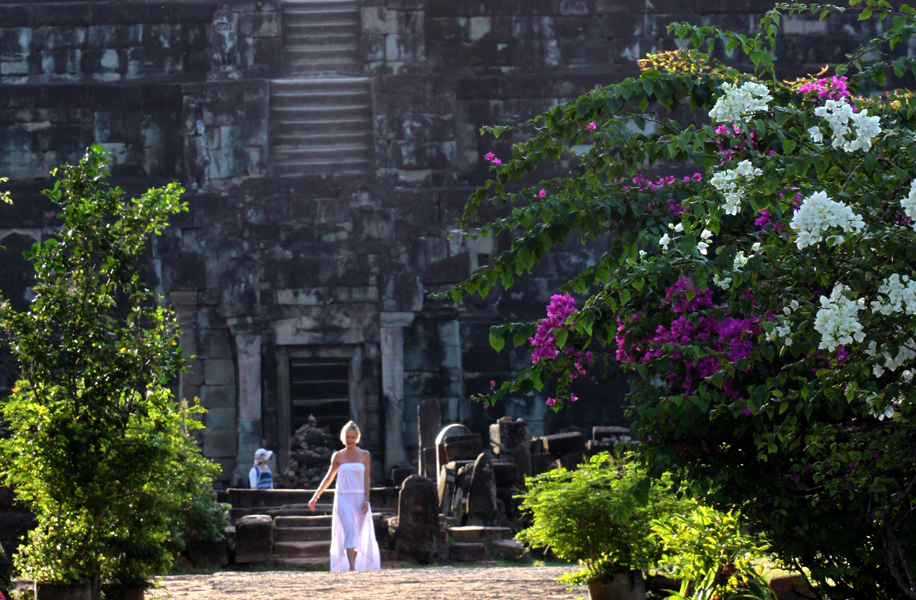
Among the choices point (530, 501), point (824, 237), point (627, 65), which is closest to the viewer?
point (824, 237)

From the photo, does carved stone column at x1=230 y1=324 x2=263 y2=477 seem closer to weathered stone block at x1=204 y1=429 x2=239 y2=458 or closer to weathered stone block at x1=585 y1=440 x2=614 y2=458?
weathered stone block at x1=204 y1=429 x2=239 y2=458

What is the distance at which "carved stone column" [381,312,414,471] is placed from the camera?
17.9 meters

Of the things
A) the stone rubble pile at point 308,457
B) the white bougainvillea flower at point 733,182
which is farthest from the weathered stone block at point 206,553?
the white bougainvillea flower at point 733,182

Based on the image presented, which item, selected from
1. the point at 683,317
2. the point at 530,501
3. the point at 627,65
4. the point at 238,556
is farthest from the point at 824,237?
the point at 627,65

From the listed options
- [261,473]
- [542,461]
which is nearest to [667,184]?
[542,461]

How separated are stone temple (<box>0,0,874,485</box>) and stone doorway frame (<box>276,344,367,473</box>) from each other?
0.11 ft

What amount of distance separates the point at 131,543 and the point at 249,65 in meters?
13.0

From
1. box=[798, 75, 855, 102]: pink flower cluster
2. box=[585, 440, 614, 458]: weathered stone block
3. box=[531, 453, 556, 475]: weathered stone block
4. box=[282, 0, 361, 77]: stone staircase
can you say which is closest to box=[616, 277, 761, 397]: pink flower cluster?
box=[798, 75, 855, 102]: pink flower cluster

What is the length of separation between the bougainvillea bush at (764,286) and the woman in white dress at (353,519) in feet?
18.3

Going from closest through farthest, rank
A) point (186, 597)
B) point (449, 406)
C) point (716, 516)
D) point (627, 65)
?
point (716, 516)
point (186, 597)
point (449, 406)
point (627, 65)

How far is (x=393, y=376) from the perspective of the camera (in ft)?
59.2

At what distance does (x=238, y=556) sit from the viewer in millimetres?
12516

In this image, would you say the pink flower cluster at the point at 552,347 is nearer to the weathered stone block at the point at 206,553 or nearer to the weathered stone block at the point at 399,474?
the weathered stone block at the point at 206,553

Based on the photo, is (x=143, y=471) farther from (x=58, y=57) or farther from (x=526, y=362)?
(x=58, y=57)
